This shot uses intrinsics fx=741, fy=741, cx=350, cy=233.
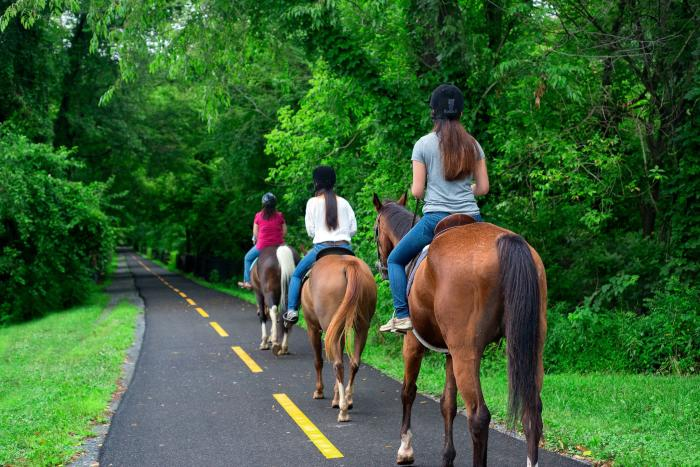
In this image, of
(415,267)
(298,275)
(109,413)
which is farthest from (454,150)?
(109,413)

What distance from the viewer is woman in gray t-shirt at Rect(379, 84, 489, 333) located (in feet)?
18.3

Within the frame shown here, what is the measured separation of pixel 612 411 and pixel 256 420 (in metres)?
3.68

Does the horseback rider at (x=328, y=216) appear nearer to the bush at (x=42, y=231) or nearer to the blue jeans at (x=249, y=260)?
the blue jeans at (x=249, y=260)

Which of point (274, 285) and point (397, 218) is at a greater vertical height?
point (397, 218)

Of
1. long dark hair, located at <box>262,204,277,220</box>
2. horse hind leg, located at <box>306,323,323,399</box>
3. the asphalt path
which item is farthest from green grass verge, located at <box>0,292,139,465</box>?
long dark hair, located at <box>262,204,277,220</box>

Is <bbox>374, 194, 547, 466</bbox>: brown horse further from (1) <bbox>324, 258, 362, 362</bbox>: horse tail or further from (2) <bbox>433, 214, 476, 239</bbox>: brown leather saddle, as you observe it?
(1) <bbox>324, 258, 362, 362</bbox>: horse tail

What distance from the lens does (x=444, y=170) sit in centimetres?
561

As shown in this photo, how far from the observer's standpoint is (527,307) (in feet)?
15.0

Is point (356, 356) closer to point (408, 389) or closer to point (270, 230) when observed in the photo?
point (408, 389)

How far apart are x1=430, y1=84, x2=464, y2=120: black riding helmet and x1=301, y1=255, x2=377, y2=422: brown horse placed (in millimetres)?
2913

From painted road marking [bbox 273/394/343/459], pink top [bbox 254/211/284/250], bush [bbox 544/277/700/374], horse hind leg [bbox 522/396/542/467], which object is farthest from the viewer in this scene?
pink top [bbox 254/211/284/250]

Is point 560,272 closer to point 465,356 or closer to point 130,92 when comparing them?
point 465,356

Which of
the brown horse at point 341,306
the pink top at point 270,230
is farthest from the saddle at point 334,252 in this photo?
the pink top at point 270,230

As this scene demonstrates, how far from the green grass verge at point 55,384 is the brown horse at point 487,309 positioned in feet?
11.9
